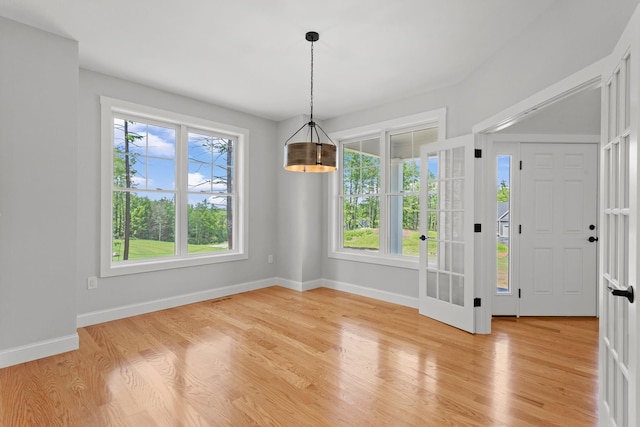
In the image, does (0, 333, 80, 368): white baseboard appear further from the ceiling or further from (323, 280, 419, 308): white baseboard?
(323, 280, 419, 308): white baseboard

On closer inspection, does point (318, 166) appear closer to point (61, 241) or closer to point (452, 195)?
point (452, 195)

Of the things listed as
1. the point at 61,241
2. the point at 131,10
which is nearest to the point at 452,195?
the point at 131,10

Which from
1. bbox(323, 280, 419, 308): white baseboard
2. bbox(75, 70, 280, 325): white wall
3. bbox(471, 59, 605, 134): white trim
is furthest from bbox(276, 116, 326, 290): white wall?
bbox(471, 59, 605, 134): white trim

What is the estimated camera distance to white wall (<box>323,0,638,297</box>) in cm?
192

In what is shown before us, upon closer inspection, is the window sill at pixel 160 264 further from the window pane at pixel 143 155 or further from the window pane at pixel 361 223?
the window pane at pixel 361 223

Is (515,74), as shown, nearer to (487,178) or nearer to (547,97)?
(547,97)

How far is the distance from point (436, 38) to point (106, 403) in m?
3.69

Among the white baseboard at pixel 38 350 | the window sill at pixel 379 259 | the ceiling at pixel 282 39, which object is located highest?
the ceiling at pixel 282 39

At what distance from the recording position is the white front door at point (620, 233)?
1.29 meters

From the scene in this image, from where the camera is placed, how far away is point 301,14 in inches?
97.8

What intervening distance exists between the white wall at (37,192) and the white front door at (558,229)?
15.5 feet

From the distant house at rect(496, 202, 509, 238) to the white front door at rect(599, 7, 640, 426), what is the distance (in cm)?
229

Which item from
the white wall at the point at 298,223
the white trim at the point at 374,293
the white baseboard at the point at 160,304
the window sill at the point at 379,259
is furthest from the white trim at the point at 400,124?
the white baseboard at the point at 160,304

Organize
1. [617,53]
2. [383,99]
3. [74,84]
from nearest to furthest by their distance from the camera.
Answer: [617,53], [74,84], [383,99]
